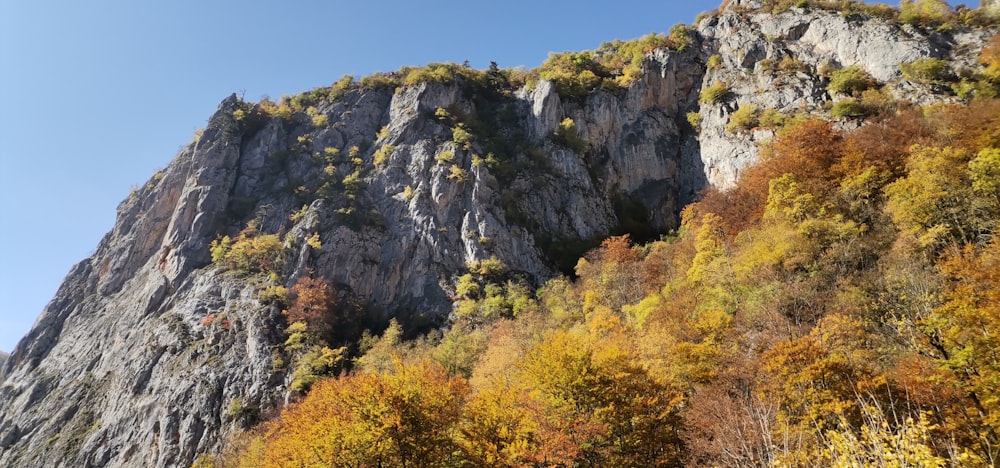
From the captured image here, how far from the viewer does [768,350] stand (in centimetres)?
2070

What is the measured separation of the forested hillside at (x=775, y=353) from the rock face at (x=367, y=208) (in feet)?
33.3

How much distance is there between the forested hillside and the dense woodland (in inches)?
4.1

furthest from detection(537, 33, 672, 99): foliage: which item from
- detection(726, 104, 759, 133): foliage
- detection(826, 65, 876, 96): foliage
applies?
detection(826, 65, 876, 96): foliage

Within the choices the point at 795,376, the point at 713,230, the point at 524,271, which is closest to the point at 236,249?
the point at 524,271

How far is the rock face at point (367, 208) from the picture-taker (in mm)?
42719

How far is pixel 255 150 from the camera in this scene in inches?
2579

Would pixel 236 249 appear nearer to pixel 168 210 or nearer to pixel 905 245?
pixel 168 210

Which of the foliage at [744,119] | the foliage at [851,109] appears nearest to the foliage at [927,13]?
the foliage at [851,109]

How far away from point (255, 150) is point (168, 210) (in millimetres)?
13078

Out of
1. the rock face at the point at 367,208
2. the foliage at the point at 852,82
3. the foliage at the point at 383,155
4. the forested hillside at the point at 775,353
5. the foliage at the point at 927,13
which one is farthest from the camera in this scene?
the foliage at the point at 383,155

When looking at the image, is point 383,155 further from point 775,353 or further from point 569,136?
point 775,353

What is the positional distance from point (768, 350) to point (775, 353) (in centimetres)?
124

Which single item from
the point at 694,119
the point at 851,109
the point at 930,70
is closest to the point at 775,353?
the point at 851,109

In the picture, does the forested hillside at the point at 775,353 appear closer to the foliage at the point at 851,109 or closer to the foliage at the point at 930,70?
the foliage at the point at 930,70
